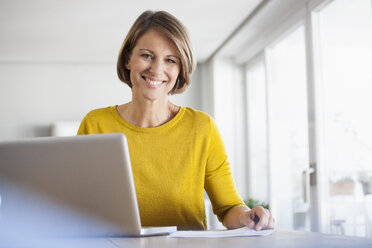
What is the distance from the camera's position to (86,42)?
17.1 feet

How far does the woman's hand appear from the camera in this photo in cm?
115

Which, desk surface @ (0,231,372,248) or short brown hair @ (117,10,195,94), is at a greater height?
short brown hair @ (117,10,195,94)

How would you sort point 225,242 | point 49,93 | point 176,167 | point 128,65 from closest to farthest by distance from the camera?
point 225,242
point 176,167
point 128,65
point 49,93

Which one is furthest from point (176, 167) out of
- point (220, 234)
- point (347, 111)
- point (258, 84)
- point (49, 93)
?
point (49, 93)

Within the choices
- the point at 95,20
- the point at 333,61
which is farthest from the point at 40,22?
the point at 333,61

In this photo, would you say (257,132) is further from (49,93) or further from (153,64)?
(153,64)

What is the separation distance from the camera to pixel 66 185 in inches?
37.2

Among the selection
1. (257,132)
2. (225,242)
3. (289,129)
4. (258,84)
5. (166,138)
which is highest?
(258,84)

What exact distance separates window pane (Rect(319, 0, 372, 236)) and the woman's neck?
179 centimetres

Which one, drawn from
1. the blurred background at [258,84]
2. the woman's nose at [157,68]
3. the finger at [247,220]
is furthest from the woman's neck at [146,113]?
the blurred background at [258,84]

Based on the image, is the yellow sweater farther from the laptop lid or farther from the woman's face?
the laptop lid

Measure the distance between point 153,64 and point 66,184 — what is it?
700mm

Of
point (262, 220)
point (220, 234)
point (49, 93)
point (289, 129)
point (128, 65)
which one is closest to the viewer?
point (220, 234)

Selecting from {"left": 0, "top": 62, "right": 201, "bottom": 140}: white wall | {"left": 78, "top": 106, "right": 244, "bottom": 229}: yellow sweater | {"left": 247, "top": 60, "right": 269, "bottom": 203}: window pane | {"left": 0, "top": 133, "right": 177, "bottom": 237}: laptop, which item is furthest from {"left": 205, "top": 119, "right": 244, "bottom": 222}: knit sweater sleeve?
{"left": 0, "top": 62, "right": 201, "bottom": 140}: white wall
